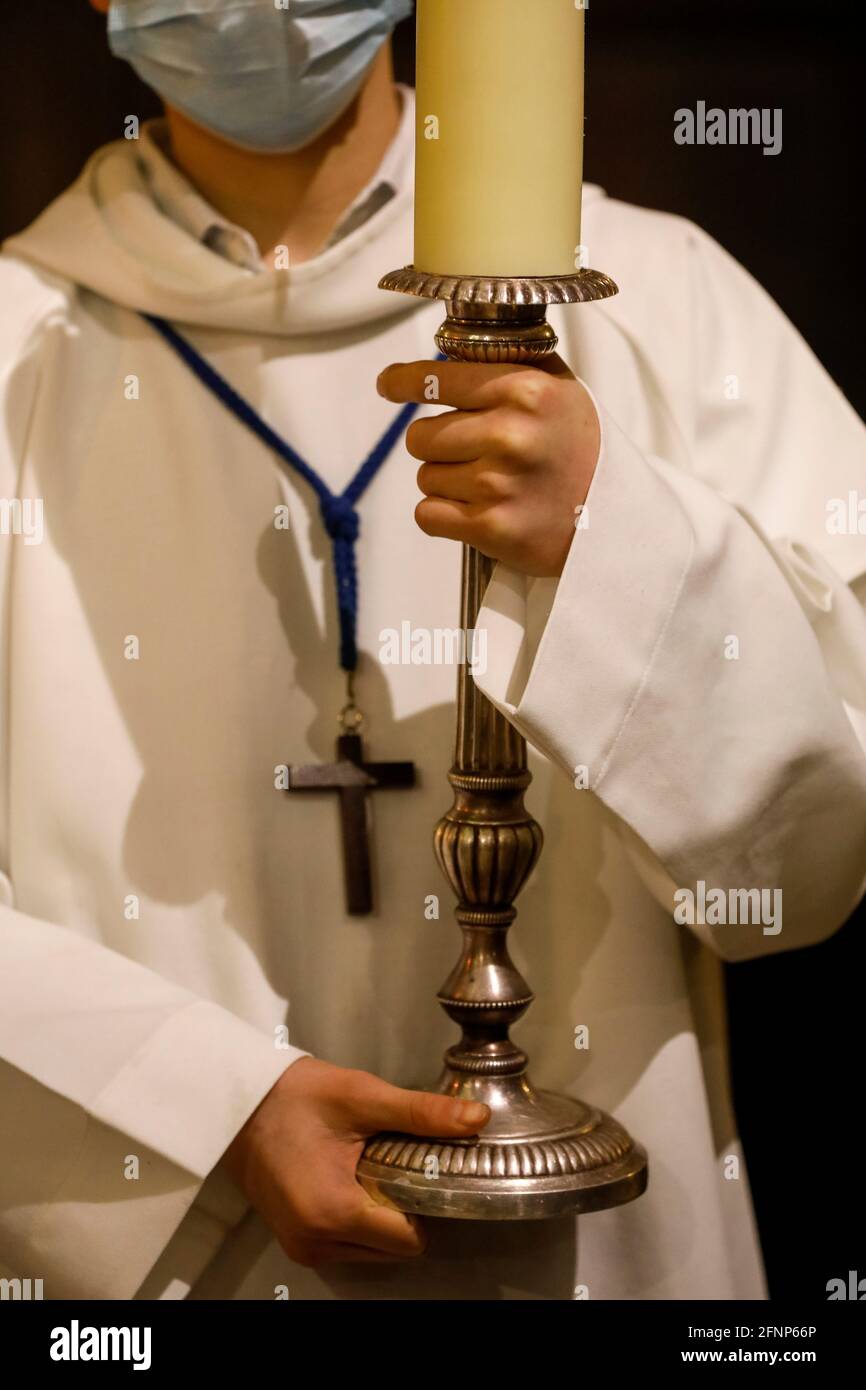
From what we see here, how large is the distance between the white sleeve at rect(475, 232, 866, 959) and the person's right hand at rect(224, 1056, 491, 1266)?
29cm

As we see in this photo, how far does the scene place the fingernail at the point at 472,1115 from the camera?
4.73 feet

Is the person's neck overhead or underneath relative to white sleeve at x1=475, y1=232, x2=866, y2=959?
overhead

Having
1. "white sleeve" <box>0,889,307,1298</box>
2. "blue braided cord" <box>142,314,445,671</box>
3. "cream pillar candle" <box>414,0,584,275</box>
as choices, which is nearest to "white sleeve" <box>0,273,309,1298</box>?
"white sleeve" <box>0,889,307,1298</box>

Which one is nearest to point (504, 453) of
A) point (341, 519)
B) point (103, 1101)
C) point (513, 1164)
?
point (341, 519)

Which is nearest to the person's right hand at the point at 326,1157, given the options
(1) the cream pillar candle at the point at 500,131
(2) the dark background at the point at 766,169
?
(1) the cream pillar candle at the point at 500,131

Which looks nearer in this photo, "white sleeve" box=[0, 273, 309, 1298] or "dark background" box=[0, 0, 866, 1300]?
"white sleeve" box=[0, 273, 309, 1298]

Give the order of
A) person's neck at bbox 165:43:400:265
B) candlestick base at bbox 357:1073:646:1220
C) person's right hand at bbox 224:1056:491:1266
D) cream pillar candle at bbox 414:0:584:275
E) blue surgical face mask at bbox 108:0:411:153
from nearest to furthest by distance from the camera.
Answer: cream pillar candle at bbox 414:0:584:275
candlestick base at bbox 357:1073:646:1220
person's right hand at bbox 224:1056:491:1266
blue surgical face mask at bbox 108:0:411:153
person's neck at bbox 165:43:400:265

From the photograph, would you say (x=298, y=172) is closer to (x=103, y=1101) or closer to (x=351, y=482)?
(x=351, y=482)

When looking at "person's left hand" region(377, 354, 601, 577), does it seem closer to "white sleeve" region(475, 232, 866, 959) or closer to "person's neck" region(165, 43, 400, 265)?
"white sleeve" region(475, 232, 866, 959)

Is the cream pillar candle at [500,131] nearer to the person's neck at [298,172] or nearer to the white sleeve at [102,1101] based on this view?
the person's neck at [298,172]

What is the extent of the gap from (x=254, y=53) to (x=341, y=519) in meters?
0.41

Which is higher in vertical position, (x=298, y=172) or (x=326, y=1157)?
(x=298, y=172)

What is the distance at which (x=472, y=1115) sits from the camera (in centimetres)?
144

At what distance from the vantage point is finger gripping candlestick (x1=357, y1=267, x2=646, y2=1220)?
4.65 feet
